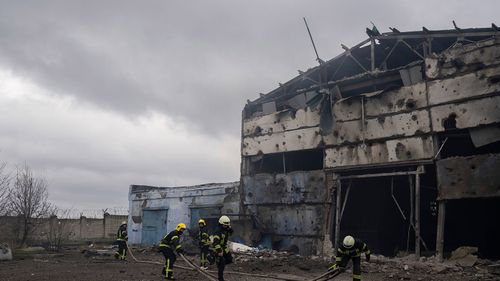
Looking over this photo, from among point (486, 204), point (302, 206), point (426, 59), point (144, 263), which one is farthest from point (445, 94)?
point (144, 263)

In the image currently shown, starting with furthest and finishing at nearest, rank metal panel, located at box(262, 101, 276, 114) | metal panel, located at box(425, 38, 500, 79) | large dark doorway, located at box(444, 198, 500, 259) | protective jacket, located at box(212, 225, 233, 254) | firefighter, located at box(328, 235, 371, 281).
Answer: metal panel, located at box(262, 101, 276, 114) < large dark doorway, located at box(444, 198, 500, 259) < metal panel, located at box(425, 38, 500, 79) < protective jacket, located at box(212, 225, 233, 254) < firefighter, located at box(328, 235, 371, 281)

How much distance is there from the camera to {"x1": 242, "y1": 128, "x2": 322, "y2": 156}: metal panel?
702 inches

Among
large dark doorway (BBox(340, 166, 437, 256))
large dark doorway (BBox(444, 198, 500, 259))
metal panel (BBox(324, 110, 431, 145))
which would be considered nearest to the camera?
metal panel (BBox(324, 110, 431, 145))

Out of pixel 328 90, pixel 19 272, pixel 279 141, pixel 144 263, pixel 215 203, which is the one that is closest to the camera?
pixel 19 272

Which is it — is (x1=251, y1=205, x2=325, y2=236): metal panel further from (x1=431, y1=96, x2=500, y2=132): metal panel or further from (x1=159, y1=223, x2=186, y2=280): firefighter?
(x1=159, y1=223, x2=186, y2=280): firefighter

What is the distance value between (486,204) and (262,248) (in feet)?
30.1

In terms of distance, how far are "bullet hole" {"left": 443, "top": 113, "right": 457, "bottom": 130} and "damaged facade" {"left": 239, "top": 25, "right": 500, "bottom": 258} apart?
0.03m

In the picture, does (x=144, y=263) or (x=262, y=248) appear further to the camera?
(x=262, y=248)

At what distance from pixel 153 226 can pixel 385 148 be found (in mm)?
16161

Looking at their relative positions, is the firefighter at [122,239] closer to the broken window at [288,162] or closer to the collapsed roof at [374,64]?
the broken window at [288,162]

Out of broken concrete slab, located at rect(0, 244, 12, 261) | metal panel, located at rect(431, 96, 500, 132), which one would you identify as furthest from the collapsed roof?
broken concrete slab, located at rect(0, 244, 12, 261)

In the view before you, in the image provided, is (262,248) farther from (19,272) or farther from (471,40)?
(471,40)

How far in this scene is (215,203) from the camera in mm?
22672

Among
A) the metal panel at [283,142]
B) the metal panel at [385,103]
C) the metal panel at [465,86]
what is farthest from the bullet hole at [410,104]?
the metal panel at [283,142]
